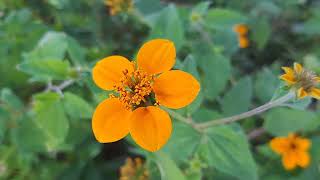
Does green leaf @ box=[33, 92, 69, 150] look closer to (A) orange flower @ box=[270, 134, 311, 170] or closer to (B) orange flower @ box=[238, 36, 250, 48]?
(A) orange flower @ box=[270, 134, 311, 170]

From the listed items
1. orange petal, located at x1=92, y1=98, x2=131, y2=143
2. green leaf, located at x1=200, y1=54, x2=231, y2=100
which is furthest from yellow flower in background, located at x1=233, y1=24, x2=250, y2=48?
orange petal, located at x1=92, y1=98, x2=131, y2=143

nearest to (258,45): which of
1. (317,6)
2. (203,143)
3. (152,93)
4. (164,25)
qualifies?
(317,6)

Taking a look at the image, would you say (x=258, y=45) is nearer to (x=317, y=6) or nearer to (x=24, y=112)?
(x=317, y=6)

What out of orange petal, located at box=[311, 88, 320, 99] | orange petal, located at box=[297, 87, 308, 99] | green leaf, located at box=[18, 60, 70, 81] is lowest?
green leaf, located at box=[18, 60, 70, 81]

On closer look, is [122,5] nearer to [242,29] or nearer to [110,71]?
[110,71]

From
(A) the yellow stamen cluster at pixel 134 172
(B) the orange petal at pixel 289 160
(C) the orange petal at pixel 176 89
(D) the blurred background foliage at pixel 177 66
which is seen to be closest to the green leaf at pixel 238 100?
(D) the blurred background foliage at pixel 177 66

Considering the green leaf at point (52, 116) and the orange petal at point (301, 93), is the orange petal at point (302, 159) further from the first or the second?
the green leaf at point (52, 116)
